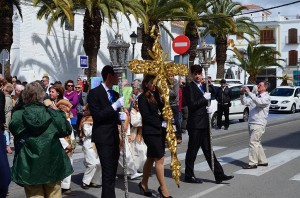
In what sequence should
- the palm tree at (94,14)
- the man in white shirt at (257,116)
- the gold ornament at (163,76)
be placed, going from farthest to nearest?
the palm tree at (94,14) → the man in white shirt at (257,116) → the gold ornament at (163,76)

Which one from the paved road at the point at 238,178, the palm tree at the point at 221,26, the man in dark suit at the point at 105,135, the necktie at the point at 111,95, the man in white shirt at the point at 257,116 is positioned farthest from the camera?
the palm tree at the point at 221,26

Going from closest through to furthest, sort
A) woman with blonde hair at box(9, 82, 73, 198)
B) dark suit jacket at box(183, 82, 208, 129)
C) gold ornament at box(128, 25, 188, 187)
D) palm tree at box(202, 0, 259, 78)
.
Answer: woman with blonde hair at box(9, 82, 73, 198), gold ornament at box(128, 25, 188, 187), dark suit jacket at box(183, 82, 208, 129), palm tree at box(202, 0, 259, 78)

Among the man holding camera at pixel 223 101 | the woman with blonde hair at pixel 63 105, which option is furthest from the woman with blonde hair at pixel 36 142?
the man holding camera at pixel 223 101

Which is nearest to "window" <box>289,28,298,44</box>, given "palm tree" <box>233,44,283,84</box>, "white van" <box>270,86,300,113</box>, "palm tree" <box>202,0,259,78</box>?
"palm tree" <box>233,44,283,84</box>

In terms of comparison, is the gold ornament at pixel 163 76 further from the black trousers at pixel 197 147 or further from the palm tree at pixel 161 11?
the palm tree at pixel 161 11

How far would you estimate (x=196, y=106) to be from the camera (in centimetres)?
851

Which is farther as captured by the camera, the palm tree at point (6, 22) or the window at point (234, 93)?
the window at point (234, 93)

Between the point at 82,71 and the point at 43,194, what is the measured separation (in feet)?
69.7

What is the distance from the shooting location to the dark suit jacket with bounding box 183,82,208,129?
8502 mm

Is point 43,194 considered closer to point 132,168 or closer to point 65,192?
point 65,192

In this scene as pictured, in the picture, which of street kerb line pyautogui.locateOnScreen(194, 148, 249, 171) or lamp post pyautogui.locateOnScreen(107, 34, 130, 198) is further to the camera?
street kerb line pyautogui.locateOnScreen(194, 148, 249, 171)

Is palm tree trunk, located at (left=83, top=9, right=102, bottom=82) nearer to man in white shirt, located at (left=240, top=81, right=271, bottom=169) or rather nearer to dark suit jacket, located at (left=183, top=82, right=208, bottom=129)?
man in white shirt, located at (left=240, top=81, right=271, bottom=169)

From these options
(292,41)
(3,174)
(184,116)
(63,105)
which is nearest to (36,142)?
(3,174)

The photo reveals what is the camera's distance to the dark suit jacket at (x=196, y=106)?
335 inches
